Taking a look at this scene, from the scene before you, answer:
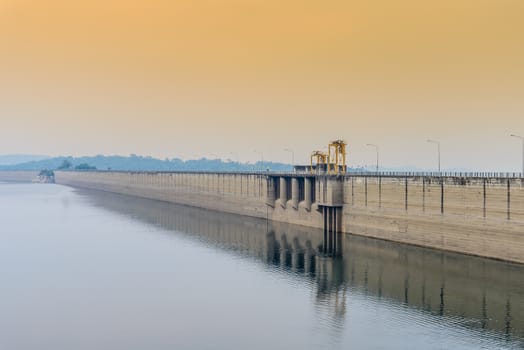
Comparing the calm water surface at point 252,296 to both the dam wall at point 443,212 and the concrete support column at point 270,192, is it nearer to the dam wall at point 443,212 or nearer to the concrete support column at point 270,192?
the dam wall at point 443,212

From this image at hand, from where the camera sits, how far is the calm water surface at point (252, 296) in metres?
43.9

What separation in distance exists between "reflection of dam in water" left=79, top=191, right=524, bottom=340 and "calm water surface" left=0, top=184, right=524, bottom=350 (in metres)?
0.19

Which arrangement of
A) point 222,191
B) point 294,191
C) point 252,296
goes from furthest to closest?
1. point 222,191
2. point 294,191
3. point 252,296

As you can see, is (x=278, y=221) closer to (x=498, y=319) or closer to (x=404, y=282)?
(x=404, y=282)

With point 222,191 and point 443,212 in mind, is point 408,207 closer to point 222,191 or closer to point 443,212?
point 443,212

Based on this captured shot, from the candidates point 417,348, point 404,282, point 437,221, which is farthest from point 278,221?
point 417,348

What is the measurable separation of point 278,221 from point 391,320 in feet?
245

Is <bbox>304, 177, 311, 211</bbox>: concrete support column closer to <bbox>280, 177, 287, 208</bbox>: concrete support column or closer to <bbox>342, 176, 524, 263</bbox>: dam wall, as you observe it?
<bbox>342, 176, 524, 263</bbox>: dam wall

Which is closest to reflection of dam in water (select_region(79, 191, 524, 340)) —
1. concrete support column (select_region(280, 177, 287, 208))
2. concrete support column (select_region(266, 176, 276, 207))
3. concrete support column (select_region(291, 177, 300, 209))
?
concrete support column (select_region(291, 177, 300, 209))

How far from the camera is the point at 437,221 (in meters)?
78.0

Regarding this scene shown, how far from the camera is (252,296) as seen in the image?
57312mm

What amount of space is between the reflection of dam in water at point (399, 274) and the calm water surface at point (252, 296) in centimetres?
19

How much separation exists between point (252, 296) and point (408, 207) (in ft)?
118

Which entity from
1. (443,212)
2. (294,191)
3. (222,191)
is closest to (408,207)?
(443,212)
